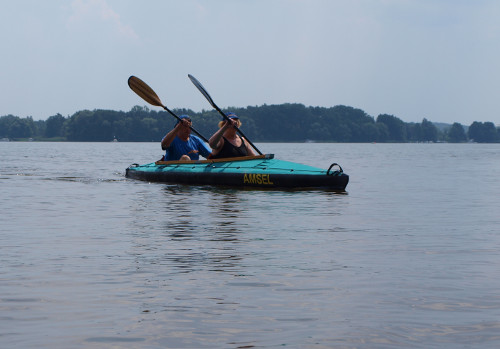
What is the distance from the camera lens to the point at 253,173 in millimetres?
16125

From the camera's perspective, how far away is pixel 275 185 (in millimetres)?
16016

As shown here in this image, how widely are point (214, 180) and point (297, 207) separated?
176 inches

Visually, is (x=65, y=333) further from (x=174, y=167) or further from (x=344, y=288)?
(x=174, y=167)

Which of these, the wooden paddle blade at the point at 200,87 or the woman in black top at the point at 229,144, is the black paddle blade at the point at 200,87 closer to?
the wooden paddle blade at the point at 200,87

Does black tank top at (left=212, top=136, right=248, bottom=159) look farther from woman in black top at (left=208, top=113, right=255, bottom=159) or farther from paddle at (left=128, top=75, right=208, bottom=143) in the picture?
paddle at (left=128, top=75, right=208, bottom=143)

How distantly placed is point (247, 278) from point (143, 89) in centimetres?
1478

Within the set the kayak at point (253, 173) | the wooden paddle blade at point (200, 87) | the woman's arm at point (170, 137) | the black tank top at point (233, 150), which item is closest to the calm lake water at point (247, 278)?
the kayak at point (253, 173)

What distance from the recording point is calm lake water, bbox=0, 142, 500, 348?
4266mm

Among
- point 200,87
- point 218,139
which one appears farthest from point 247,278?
point 200,87

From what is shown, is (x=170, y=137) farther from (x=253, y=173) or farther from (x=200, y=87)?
(x=253, y=173)

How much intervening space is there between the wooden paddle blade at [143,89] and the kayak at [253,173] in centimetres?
250

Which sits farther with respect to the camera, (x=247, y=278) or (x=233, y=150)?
(x=233, y=150)

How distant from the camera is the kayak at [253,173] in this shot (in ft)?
52.1

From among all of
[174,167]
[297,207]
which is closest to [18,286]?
[297,207]
